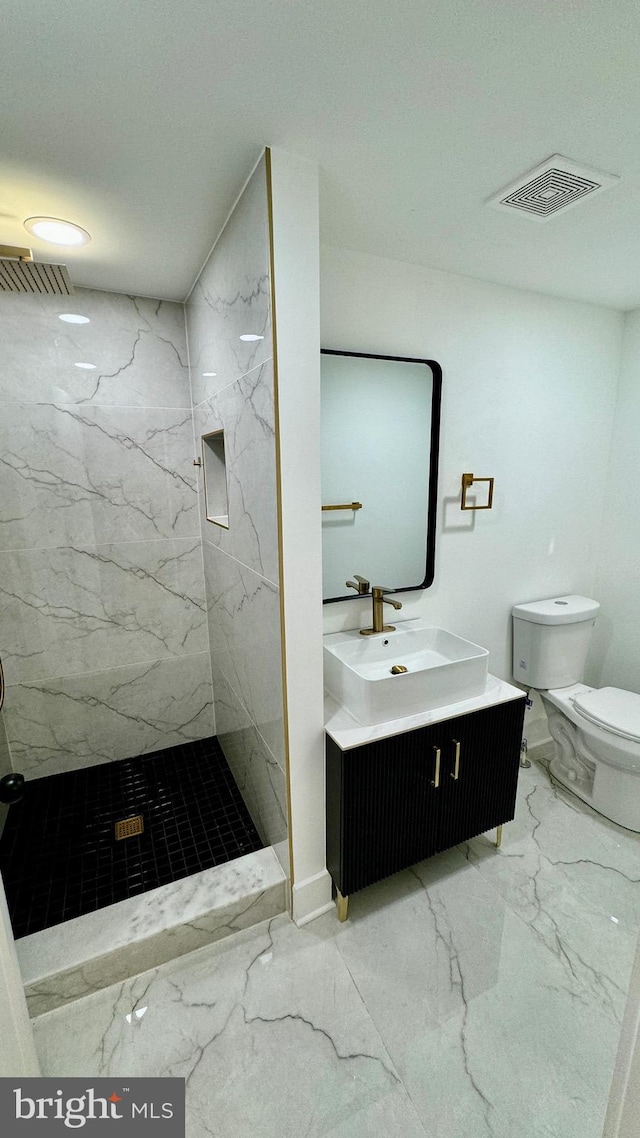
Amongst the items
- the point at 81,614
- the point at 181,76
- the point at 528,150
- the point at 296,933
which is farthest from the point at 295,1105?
the point at 528,150

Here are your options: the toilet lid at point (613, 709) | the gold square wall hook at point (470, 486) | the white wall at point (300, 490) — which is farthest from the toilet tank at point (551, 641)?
the white wall at point (300, 490)

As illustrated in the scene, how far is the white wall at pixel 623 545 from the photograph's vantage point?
2283 mm

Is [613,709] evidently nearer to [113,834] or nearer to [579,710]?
[579,710]

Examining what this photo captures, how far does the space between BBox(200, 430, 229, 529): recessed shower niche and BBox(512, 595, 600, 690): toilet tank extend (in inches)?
59.8

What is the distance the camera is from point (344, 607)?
1849mm

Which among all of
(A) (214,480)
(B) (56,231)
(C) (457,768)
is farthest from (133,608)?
(C) (457,768)

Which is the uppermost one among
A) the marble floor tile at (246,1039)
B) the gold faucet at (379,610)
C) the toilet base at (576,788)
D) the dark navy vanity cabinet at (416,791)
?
the gold faucet at (379,610)

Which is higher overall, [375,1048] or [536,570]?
[536,570]

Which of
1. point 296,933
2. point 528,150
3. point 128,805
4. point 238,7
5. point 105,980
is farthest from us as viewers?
point 128,805

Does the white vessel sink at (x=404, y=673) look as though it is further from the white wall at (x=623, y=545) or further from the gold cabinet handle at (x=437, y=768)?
the white wall at (x=623, y=545)

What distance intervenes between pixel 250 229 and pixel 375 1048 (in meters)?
2.24

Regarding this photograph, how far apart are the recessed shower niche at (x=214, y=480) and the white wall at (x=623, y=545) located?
200 cm

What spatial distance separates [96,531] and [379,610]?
53.0 inches

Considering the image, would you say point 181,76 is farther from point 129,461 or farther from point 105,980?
point 105,980
